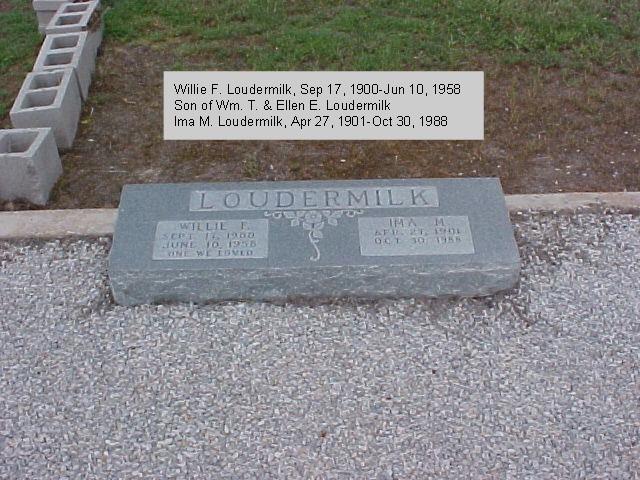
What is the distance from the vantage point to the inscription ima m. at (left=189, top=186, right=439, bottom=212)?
336cm

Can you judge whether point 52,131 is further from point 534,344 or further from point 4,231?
point 534,344

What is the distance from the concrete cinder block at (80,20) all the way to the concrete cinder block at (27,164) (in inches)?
56.5

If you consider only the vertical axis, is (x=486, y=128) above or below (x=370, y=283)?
below

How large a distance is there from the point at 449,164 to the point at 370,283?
1.35 meters

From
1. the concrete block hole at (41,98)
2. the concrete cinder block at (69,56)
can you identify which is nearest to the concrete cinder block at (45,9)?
the concrete cinder block at (69,56)

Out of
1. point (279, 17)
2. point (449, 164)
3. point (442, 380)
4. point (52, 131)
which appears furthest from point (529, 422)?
point (279, 17)

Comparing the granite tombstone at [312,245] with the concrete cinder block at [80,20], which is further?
the concrete cinder block at [80,20]

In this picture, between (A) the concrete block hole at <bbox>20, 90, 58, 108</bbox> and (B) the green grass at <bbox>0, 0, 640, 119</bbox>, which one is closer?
(A) the concrete block hole at <bbox>20, 90, 58, 108</bbox>

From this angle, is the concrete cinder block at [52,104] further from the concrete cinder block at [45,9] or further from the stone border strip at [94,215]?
the concrete cinder block at [45,9]

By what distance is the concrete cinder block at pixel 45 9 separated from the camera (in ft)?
18.4

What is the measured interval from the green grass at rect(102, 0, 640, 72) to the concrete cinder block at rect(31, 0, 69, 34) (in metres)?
0.42

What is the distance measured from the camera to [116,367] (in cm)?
288
